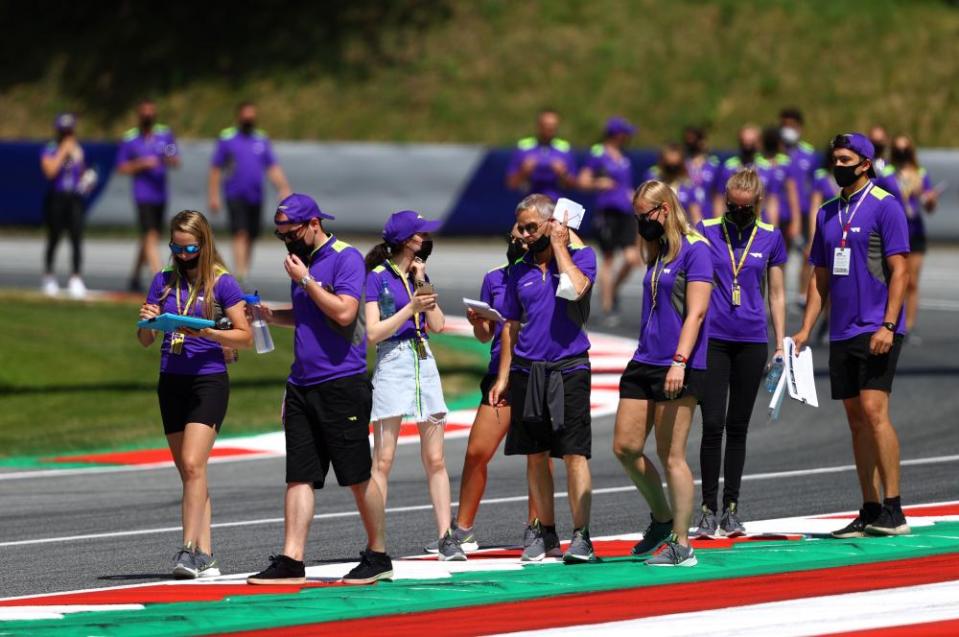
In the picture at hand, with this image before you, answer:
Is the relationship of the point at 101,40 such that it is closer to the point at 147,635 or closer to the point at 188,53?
the point at 188,53

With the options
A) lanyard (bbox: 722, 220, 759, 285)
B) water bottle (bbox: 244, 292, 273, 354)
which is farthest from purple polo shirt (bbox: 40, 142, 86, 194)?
water bottle (bbox: 244, 292, 273, 354)

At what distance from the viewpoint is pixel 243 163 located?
22.8 metres

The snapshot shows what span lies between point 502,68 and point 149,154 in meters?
16.4

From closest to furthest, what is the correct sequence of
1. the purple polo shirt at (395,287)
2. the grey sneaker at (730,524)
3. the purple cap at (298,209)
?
the purple cap at (298,209) → the purple polo shirt at (395,287) → the grey sneaker at (730,524)

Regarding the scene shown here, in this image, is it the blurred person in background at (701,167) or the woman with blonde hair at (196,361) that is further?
the blurred person in background at (701,167)

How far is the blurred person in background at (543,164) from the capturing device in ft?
64.9

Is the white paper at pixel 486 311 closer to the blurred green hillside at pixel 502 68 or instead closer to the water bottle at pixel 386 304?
the water bottle at pixel 386 304

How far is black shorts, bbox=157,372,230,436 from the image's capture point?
9734 millimetres

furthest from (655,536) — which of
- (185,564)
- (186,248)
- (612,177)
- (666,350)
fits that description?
(612,177)

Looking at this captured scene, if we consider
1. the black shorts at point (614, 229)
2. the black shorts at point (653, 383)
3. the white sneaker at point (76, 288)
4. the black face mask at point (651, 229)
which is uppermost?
the black shorts at point (614, 229)

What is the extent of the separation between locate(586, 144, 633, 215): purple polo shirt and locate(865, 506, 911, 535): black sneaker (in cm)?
1058

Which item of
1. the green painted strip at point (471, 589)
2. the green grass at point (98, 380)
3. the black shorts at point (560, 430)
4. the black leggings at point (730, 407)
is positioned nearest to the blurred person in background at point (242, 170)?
the green grass at point (98, 380)

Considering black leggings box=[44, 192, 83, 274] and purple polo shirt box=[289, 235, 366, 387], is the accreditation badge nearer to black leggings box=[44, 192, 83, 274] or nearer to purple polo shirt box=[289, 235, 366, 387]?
purple polo shirt box=[289, 235, 366, 387]

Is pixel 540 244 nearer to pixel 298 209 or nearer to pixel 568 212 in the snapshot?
pixel 568 212
